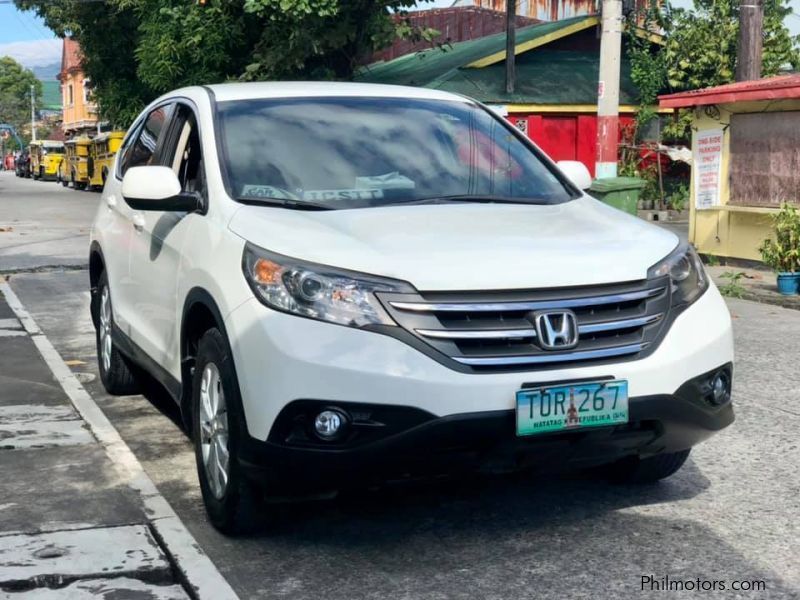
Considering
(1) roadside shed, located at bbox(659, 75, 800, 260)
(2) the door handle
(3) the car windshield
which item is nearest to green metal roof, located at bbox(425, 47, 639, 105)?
(1) roadside shed, located at bbox(659, 75, 800, 260)

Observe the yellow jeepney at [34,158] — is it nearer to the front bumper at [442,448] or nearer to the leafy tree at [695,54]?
the leafy tree at [695,54]

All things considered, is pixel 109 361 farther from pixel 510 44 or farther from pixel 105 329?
pixel 510 44

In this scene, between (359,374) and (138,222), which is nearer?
(359,374)

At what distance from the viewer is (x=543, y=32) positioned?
28797 mm

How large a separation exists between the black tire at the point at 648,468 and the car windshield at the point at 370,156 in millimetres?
1169

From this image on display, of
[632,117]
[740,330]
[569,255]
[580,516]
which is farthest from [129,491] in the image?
[632,117]

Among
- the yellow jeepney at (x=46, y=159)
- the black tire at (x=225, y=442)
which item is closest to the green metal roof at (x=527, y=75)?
the black tire at (x=225, y=442)

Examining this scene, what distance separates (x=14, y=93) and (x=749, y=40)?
476 feet

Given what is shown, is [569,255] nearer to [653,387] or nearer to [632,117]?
[653,387]

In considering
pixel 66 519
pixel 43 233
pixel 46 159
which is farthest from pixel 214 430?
pixel 46 159

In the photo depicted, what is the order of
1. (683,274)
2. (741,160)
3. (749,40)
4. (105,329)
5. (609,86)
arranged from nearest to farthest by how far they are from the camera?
1. (683,274)
2. (105,329)
3. (609,86)
4. (741,160)
5. (749,40)

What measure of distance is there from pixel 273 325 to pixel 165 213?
162 cm

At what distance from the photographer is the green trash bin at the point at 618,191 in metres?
13.9

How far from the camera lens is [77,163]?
48.3 m
